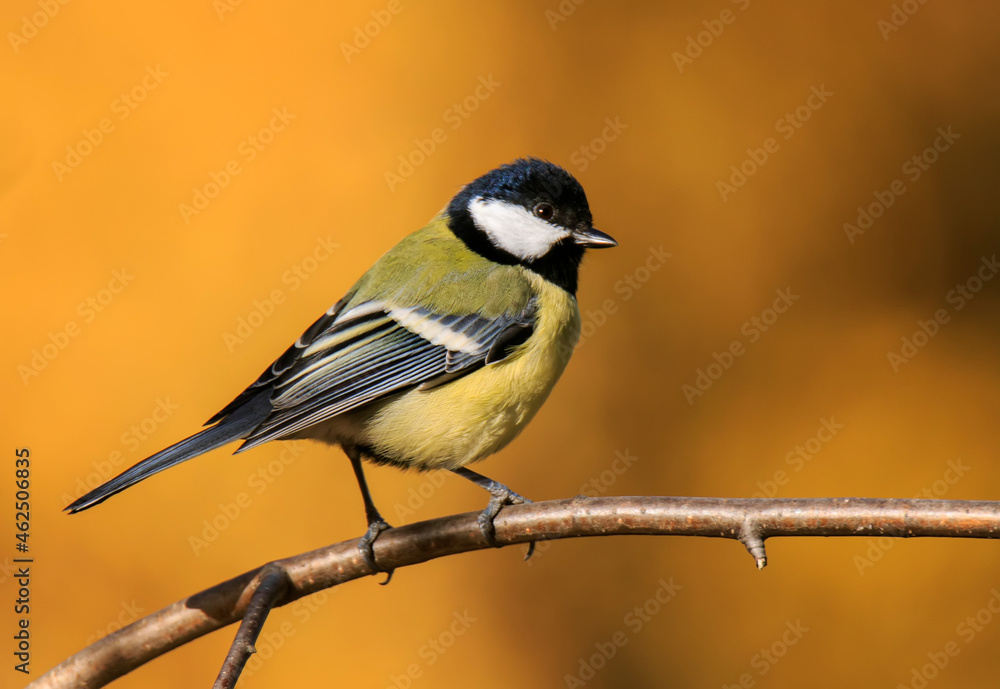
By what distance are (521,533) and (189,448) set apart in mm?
553

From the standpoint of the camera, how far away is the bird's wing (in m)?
1.54

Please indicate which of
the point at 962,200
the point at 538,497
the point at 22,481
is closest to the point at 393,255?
the point at 538,497

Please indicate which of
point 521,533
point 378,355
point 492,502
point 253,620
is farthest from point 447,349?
point 253,620

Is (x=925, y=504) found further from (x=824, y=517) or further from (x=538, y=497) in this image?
(x=538, y=497)

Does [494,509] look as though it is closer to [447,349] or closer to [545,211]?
[447,349]

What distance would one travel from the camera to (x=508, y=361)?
5.23ft

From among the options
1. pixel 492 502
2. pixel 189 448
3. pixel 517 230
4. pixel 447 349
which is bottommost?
pixel 189 448

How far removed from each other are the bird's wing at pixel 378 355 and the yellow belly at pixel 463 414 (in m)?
0.03

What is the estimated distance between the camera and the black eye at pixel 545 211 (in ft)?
5.75

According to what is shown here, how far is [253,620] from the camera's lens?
3.64 feet

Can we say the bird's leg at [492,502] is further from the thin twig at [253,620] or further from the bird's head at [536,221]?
the bird's head at [536,221]

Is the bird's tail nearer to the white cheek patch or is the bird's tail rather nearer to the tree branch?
the tree branch

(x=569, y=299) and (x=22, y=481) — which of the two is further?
(x=22, y=481)

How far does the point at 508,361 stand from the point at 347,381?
0.30m
